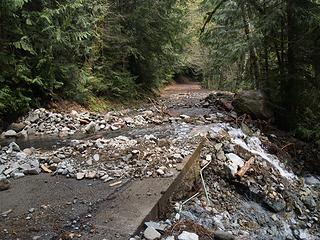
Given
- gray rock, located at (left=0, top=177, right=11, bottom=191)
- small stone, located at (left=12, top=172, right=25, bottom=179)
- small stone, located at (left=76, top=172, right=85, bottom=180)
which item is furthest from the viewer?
small stone, located at (left=12, top=172, right=25, bottom=179)

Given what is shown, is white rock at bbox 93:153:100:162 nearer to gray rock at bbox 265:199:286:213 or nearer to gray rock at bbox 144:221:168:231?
gray rock at bbox 144:221:168:231

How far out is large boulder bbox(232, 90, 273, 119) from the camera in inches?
404

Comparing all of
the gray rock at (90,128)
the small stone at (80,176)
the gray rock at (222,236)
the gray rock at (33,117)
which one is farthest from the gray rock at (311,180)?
the gray rock at (33,117)

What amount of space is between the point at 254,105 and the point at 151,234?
23.3ft

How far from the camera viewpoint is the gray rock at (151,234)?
13.1ft

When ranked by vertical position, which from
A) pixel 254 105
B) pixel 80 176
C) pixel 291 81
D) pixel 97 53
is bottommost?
pixel 80 176

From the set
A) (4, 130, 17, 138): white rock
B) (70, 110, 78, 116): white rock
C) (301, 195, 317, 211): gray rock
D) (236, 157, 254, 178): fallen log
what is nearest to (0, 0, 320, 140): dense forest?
(4, 130, 17, 138): white rock

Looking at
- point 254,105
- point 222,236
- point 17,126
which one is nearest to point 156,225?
point 222,236

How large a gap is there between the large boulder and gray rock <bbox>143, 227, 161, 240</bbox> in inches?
272

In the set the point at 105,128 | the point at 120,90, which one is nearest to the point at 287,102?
the point at 105,128

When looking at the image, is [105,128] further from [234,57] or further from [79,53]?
[234,57]

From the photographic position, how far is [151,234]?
4043 mm

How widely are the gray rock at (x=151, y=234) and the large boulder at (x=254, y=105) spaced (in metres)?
6.92

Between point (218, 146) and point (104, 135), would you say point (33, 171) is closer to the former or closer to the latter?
point (104, 135)
